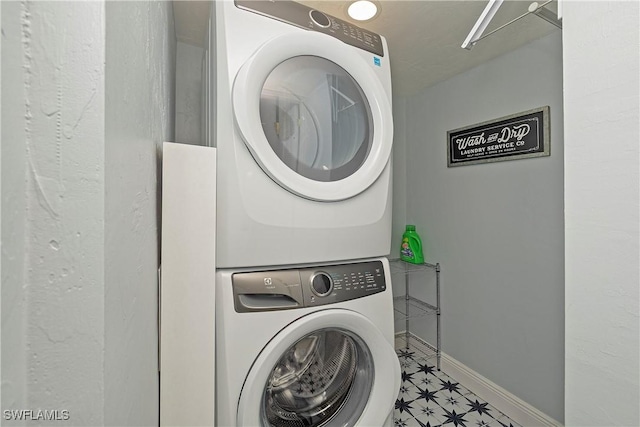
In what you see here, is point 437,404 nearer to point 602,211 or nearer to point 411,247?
point 411,247

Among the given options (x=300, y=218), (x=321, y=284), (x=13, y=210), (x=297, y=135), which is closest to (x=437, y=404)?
(x=321, y=284)

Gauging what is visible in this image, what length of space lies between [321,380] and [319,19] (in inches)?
55.9

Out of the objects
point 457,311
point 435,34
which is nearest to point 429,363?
point 457,311

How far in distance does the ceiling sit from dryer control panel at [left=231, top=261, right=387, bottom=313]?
1218 mm

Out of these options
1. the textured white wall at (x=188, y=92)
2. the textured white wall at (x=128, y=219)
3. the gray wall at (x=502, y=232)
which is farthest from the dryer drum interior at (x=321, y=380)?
the textured white wall at (x=188, y=92)

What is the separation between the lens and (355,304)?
3.43ft

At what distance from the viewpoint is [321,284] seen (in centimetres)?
100

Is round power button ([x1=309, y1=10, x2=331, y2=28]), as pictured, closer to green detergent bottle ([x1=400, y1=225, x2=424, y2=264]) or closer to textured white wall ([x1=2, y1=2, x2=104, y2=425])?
textured white wall ([x1=2, y1=2, x2=104, y2=425])

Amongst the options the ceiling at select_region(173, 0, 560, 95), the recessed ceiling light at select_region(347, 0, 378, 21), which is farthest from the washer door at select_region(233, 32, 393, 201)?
the ceiling at select_region(173, 0, 560, 95)

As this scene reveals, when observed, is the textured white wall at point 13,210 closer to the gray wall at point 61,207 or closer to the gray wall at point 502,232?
the gray wall at point 61,207

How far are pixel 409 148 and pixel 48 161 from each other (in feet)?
8.10

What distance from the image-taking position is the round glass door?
963 mm

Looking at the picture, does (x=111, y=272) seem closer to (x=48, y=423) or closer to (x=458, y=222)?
(x=48, y=423)

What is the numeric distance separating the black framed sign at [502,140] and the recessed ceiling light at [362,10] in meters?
1.00
